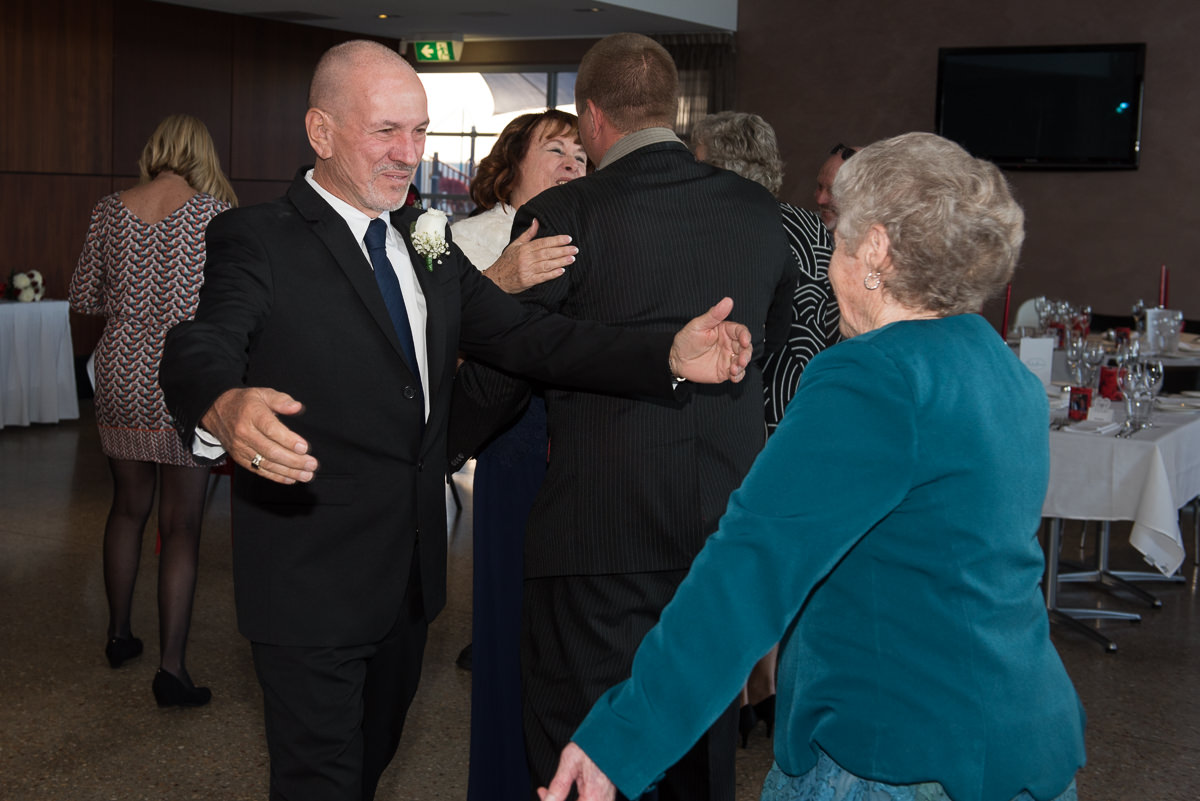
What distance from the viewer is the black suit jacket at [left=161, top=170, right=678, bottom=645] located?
204 cm

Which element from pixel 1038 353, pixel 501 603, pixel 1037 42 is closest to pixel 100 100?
pixel 1037 42

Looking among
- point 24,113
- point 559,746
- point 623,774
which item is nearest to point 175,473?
point 559,746

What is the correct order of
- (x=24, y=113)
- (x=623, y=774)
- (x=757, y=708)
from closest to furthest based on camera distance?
(x=623, y=774) < (x=757, y=708) < (x=24, y=113)

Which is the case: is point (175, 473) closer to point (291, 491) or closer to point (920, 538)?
point (291, 491)

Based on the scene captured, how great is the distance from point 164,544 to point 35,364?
514 centimetres

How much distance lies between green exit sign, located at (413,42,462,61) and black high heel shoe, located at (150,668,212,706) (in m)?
10.5

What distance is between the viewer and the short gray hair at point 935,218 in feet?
4.75

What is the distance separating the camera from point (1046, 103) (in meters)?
10.3

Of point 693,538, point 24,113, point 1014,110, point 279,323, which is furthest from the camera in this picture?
point 1014,110

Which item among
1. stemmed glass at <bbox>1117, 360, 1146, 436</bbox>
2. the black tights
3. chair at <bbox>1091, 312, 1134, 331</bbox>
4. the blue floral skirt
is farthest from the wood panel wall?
the blue floral skirt

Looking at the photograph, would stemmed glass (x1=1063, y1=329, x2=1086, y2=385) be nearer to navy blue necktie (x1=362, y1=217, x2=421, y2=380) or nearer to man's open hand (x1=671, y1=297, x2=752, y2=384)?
man's open hand (x1=671, y1=297, x2=752, y2=384)

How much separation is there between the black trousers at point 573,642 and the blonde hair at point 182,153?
2298mm

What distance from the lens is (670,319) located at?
Result: 2494 mm

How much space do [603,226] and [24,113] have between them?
8.87 m
